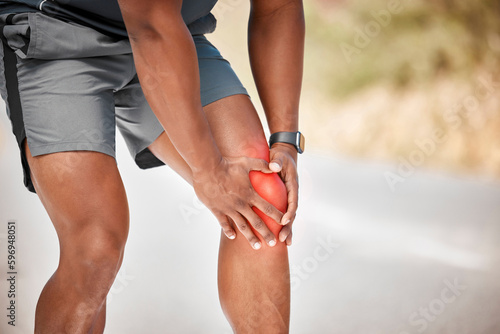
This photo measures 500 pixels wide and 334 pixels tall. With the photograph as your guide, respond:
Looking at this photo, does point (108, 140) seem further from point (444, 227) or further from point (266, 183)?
point (444, 227)

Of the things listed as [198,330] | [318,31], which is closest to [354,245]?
[198,330]

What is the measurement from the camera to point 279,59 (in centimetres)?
102

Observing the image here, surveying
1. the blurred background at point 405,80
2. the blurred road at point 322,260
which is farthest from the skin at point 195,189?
the blurred background at point 405,80

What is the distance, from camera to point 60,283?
86cm

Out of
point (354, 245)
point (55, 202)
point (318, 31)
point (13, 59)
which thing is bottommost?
point (354, 245)

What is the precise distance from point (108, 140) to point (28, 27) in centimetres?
21

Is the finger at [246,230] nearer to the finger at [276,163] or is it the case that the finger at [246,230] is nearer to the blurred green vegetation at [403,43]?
the finger at [276,163]

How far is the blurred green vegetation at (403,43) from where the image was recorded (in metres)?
3.06

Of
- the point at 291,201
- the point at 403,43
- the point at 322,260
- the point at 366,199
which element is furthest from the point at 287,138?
the point at 403,43

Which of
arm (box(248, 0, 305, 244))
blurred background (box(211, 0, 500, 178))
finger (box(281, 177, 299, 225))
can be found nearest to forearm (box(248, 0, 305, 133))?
arm (box(248, 0, 305, 244))

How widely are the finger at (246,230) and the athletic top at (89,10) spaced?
0.35 metres

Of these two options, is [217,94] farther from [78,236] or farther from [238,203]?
[78,236]

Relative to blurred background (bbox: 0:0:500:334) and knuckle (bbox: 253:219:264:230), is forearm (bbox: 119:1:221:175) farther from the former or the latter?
blurred background (bbox: 0:0:500:334)

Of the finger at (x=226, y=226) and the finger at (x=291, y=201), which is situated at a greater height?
the finger at (x=291, y=201)
